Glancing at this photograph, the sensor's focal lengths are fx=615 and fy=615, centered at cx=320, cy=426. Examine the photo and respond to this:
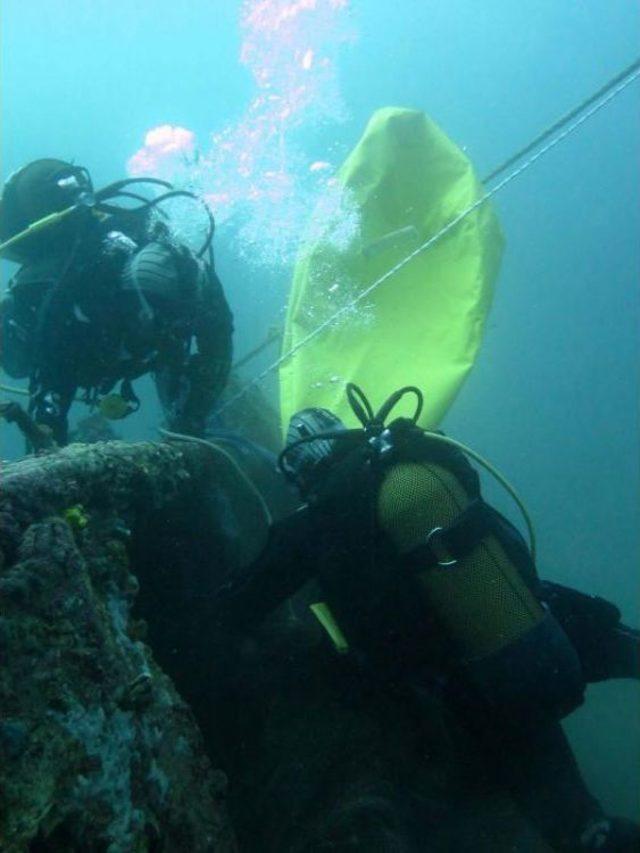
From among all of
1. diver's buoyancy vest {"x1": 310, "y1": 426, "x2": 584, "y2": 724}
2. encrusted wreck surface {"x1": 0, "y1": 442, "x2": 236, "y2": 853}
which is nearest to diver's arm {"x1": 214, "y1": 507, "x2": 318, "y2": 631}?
diver's buoyancy vest {"x1": 310, "y1": 426, "x2": 584, "y2": 724}

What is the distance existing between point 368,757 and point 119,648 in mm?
1510

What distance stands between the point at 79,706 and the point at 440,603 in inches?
51.0

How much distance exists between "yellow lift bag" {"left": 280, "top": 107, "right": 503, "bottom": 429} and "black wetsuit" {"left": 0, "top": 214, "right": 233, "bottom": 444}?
1.51 meters

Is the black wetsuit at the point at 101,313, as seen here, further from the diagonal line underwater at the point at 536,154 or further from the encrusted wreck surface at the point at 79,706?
the encrusted wreck surface at the point at 79,706

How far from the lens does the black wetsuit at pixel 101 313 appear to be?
3.50 meters

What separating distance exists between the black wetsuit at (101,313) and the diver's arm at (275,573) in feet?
5.23

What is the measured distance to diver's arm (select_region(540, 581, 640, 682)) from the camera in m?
2.74

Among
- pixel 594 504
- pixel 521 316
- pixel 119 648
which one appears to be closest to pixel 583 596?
pixel 119 648

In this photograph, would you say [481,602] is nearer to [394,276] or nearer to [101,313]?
[101,313]

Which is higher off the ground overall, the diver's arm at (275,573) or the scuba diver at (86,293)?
the scuba diver at (86,293)

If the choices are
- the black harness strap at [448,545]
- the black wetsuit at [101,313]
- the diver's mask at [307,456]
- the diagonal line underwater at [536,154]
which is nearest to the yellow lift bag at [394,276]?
the diagonal line underwater at [536,154]

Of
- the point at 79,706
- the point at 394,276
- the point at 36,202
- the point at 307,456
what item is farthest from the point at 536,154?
the point at 79,706

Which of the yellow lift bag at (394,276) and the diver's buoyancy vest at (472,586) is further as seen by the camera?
the yellow lift bag at (394,276)

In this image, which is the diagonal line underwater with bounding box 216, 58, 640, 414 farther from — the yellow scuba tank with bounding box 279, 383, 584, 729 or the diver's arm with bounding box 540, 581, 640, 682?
the diver's arm with bounding box 540, 581, 640, 682
